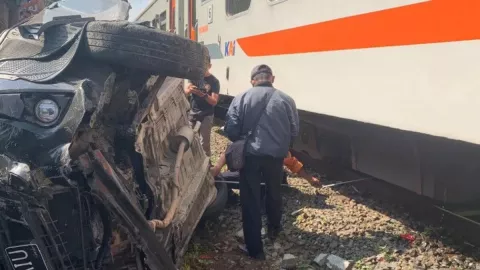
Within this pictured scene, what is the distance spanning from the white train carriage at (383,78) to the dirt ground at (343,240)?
43 cm

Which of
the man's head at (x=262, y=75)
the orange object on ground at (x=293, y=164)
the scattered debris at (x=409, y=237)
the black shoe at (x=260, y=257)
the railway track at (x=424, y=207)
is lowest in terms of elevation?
the black shoe at (x=260, y=257)

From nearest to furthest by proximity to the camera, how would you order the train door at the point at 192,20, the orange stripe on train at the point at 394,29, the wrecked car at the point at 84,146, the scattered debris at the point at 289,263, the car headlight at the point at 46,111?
1. the wrecked car at the point at 84,146
2. the car headlight at the point at 46,111
3. the orange stripe on train at the point at 394,29
4. the scattered debris at the point at 289,263
5. the train door at the point at 192,20

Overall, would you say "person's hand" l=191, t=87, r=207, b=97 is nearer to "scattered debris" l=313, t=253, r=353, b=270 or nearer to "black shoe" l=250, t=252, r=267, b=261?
"black shoe" l=250, t=252, r=267, b=261

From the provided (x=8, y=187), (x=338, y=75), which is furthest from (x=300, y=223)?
(x=8, y=187)

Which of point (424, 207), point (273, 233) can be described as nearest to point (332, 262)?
point (273, 233)

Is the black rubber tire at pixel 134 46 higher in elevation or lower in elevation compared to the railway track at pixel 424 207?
higher

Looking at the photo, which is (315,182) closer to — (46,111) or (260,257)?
(260,257)

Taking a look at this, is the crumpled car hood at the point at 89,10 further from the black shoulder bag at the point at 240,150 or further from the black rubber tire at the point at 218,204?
the black rubber tire at the point at 218,204

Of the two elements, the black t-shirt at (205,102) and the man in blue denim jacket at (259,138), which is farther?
the black t-shirt at (205,102)

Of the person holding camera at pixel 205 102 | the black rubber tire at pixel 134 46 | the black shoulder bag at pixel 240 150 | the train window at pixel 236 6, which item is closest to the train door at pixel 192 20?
the train window at pixel 236 6

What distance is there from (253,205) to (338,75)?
4.44 feet

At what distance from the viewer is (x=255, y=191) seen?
3.84 meters

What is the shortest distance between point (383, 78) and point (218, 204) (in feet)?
5.89

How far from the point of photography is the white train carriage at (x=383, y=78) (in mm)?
2953
